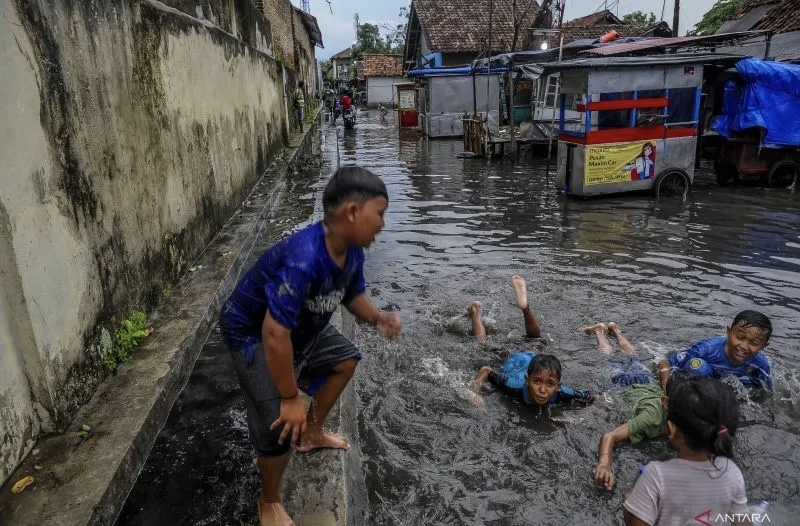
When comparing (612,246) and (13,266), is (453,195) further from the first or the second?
(13,266)

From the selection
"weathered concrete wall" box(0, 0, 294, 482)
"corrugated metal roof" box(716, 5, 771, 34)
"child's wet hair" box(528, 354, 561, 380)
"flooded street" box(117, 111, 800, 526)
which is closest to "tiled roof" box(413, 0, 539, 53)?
"corrugated metal roof" box(716, 5, 771, 34)

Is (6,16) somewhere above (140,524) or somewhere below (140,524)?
above

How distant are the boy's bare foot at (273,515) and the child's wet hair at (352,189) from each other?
4.26 feet

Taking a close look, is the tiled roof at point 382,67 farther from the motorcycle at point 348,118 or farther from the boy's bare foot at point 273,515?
the boy's bare foot at point 273,515

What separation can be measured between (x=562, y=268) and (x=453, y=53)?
23.8 m

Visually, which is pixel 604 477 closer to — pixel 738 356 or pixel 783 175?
pixel 738 356

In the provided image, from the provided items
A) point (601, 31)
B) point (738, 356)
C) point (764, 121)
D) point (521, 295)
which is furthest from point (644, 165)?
point (601, 31)

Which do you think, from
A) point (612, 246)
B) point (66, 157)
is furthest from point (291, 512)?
point (612, 246)

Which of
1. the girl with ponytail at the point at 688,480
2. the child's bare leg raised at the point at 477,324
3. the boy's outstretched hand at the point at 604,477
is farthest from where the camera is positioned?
the child's bare leg raised at the point at 477,324

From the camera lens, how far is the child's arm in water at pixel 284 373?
6.50 feet

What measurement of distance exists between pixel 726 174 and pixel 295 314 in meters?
13.3

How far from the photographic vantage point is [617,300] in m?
6.01

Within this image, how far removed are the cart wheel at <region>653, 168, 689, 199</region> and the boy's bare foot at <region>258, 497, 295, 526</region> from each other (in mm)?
10560

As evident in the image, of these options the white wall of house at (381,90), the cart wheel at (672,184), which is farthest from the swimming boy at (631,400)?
the white wall of house at (381,90)
